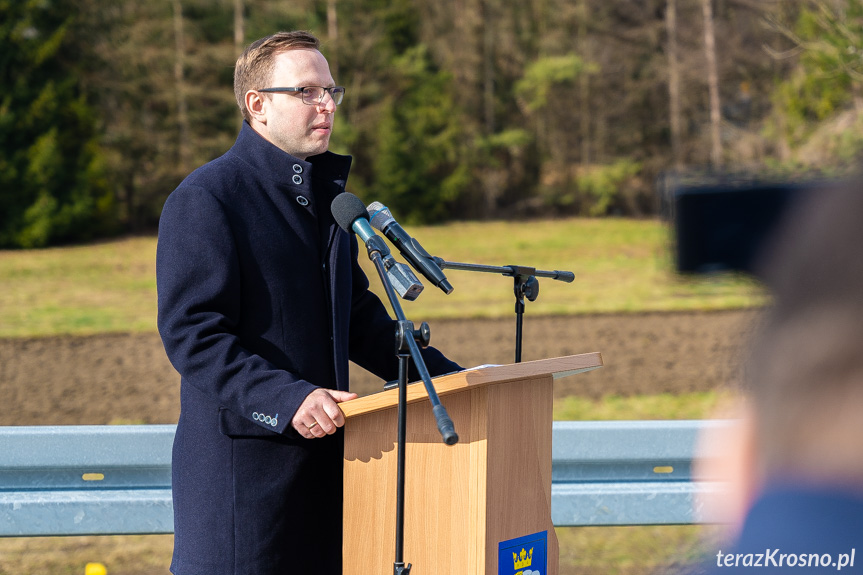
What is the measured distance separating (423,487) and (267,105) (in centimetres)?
101

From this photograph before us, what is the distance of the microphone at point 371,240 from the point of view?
6.30 ft

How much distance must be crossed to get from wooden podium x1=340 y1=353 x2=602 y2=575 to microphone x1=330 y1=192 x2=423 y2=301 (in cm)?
20

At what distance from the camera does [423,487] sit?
208 cm

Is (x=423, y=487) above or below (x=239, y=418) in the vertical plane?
below

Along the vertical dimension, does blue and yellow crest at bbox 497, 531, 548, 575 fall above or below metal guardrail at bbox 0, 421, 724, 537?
below

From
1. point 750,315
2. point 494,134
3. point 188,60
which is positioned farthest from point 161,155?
point 750,315

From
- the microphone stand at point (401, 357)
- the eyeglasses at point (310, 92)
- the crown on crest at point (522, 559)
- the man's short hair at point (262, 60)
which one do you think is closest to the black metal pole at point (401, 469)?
the microphone stand at point (401, 357)

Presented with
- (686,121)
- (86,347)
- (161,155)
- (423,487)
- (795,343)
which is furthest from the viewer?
(686,121)

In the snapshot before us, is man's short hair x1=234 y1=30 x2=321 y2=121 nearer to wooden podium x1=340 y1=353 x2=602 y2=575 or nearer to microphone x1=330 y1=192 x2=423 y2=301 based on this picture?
microphone x1=330 y1=192 x2=423 y2=301

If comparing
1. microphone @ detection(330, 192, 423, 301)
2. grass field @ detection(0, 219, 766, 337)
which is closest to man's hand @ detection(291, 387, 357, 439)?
microphone @ detection(330, 192, 423, 301)

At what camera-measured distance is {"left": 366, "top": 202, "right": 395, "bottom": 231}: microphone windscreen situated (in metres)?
2.10

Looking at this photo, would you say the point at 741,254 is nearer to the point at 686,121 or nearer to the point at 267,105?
the point at 267,105

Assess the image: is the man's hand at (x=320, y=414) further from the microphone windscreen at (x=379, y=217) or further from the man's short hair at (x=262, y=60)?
the man's short hair at (x=262, y=60)

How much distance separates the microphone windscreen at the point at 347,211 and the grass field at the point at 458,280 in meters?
2.33
